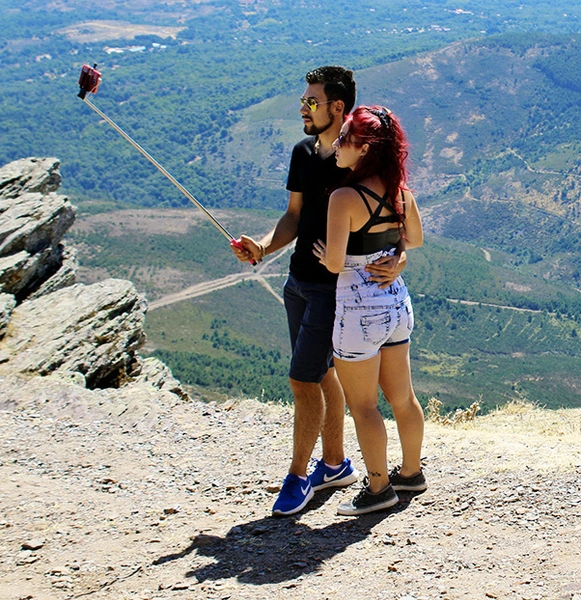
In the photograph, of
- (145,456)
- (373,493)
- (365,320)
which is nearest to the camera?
(365,320)

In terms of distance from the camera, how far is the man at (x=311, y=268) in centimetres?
532

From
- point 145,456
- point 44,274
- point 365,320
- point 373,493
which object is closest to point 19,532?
point 145,456

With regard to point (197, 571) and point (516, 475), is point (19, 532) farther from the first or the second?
point (516, 475)

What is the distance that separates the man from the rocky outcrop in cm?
451

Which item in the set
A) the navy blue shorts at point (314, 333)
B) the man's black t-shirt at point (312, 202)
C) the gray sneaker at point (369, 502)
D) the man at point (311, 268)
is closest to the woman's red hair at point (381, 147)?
the man at point (311, 268)

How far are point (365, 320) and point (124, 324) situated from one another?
23.6 feet

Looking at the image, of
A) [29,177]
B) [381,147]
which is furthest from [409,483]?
[29,177]

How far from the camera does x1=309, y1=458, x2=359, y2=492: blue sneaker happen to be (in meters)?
5.93

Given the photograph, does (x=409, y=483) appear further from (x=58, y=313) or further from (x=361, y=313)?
(x=58, y=313)

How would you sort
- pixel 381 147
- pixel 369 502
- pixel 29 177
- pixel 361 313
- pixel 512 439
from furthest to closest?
pixel 29 177 < pixel 512 439 < pixel 369 502 < pixel 361 313 < pixel 381 147

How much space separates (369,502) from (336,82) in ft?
8.85

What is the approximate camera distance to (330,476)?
5941mm

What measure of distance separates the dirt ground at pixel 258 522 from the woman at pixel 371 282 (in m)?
0.53

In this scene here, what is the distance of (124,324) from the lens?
11664 mm
